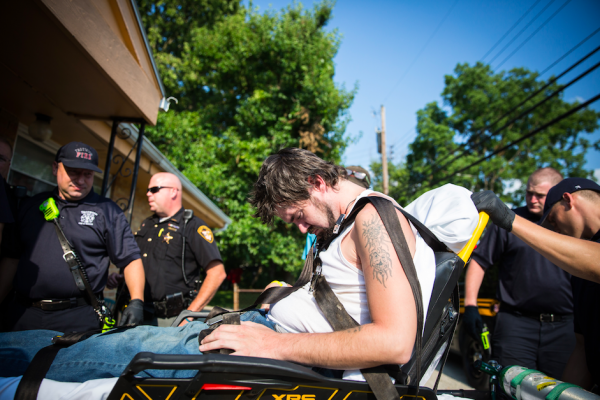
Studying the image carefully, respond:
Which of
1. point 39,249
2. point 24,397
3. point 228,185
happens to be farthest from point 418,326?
point 228,185

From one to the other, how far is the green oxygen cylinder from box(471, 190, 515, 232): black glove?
2.17ft

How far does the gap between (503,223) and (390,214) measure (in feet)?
2.25

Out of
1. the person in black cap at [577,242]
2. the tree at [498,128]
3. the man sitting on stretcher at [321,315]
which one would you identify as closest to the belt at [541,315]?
the person in black cap at [577,242]

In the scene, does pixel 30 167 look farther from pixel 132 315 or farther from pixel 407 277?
pixel 407 277

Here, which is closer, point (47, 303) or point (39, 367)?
point (39, 367)

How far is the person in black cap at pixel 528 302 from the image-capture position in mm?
2518

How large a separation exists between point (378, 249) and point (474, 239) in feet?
2.06

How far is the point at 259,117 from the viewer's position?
10.7 metres

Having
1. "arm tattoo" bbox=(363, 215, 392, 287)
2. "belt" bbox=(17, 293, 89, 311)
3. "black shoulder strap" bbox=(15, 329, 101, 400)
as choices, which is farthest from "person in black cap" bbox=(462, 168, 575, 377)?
"belt" bbox=(17, 293, 89, 311)

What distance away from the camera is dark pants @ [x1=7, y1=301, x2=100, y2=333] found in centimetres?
204

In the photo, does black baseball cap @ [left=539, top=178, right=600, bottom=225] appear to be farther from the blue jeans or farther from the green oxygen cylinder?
the blue jeans

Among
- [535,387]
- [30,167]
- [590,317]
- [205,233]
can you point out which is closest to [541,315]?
[590,317]

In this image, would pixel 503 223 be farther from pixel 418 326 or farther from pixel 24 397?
pixel 24 397

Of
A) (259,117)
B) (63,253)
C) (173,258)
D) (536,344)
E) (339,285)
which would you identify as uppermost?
(259,117)
